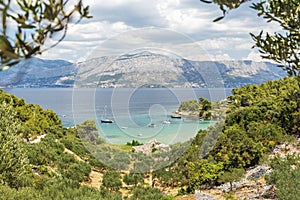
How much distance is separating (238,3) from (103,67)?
12.3 meters

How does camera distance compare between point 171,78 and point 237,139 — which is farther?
point 237,139

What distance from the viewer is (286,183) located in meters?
9.80

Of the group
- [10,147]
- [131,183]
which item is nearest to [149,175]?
[131,183]

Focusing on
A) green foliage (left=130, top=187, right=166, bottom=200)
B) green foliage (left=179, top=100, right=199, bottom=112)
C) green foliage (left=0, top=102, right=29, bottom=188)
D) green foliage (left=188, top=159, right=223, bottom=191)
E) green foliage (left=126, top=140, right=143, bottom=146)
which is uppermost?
green foliage (left=0, top=102, right=29, bottom=188)

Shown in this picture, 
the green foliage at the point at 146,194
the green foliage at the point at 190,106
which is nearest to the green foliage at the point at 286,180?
the green foliage at the point at 146,194

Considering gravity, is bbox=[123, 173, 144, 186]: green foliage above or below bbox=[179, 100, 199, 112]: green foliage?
below

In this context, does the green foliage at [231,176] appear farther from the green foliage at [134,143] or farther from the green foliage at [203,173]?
the green foliage at [134,143]

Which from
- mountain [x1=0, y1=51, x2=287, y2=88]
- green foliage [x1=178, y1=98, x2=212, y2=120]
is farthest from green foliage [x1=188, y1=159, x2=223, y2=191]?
mountain [x1=0, y1=51, x2=287, y2=88]

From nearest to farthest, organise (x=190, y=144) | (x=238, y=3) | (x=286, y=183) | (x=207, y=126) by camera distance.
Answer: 1. (x=238, y=3)
2. (x=286, y=183)
3. (x=190, y=144)
4. (x=207, y=126)

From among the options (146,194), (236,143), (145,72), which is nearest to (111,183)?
(146,194)

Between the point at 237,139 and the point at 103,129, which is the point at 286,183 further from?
the point at 103,129

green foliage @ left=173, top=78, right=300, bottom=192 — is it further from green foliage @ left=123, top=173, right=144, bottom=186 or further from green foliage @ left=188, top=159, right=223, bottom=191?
green foliage @ left=123, top=173, right=144, bottom=186

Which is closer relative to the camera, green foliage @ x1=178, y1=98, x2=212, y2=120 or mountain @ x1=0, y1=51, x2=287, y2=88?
mountain @ x1=0, y1=51, x2=287, y2=88

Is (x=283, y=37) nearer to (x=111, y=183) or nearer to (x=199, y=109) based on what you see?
(x=111, y=183)
